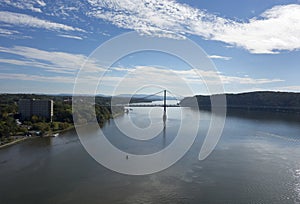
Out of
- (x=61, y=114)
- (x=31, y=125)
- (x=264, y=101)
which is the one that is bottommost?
(x=31, y=125)

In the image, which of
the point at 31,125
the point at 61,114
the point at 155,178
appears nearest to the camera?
the point at 155,178

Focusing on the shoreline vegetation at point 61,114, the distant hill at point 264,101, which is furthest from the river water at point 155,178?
the distant hill at point 264,101

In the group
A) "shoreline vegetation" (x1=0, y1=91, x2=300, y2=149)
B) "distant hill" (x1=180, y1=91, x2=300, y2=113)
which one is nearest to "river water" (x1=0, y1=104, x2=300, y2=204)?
"shoreline vegetation" (x1=0, y1=91, x2=300, y2=149)

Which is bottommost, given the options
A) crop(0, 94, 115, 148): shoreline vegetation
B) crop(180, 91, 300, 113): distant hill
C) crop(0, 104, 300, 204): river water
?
crop(0, 104, 300, 204): river water

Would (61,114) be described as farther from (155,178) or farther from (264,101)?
(264,101)

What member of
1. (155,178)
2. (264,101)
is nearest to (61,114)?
(155,178)

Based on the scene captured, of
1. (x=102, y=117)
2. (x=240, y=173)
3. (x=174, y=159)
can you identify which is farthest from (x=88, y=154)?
(x=102, y=117)

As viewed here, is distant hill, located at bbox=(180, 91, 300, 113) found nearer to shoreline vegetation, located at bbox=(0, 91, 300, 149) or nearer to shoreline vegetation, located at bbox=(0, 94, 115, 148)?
shoreline vegetation, located at bbox=(0, 91, 300, 149)

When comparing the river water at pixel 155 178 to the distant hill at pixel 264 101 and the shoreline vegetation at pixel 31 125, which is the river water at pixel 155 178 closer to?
the shoreline vegetation at pixel 31 125
